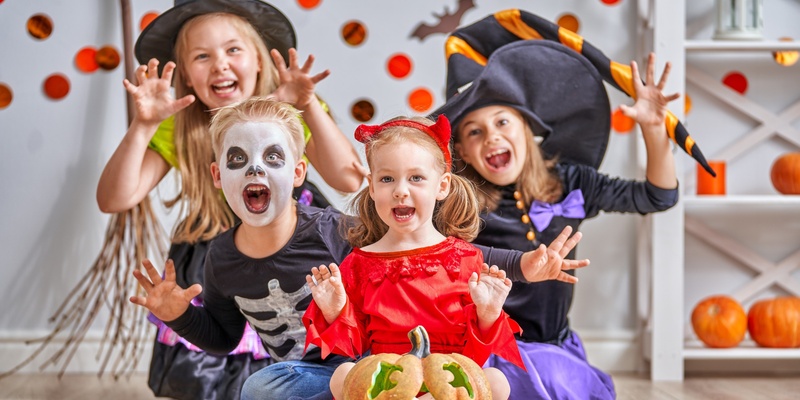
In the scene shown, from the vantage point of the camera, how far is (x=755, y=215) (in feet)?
10.3

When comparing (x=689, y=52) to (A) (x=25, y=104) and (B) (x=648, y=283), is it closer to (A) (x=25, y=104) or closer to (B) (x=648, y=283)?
(B) (x=648, y=283)

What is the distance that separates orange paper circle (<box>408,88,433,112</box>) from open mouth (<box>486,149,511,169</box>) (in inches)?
35.9

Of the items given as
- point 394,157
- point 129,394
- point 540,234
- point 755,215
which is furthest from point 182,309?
point 755,215

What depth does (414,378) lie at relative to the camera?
1.39m

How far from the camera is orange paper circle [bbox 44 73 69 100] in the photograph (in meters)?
3.12

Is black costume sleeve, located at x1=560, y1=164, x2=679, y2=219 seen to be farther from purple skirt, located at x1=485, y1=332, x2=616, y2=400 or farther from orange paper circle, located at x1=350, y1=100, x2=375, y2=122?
orange paper circle, located at x1=350, y1=100, x2=375, y2=122

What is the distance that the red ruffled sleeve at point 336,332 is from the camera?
1560 mm

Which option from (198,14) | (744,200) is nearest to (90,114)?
(198,14)

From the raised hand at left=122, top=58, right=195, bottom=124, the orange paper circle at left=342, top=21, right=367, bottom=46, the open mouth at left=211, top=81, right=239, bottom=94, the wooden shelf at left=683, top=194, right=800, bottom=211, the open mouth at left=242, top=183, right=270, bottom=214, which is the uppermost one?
the orange paper circle at left=342, top=21, right=367, bottom=46

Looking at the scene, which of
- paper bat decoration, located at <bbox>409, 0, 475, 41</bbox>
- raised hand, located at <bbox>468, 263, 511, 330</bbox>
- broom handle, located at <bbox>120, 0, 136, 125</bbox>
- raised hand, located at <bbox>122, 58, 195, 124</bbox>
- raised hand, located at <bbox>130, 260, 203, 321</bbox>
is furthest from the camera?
paper bat decoration, located at <bbox>409, 0, 475, 41</bbox>

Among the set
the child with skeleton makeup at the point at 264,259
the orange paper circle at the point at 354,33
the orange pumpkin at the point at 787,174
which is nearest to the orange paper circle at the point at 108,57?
the orange paper circle at the point at 354,33

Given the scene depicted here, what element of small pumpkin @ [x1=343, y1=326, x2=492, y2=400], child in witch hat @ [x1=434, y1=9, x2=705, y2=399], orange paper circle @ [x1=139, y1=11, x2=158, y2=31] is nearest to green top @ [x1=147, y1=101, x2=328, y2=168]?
child in witch hat @ [x1=434, y1=9, x2=705, y2=399]

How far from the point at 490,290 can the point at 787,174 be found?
1790 millimetres

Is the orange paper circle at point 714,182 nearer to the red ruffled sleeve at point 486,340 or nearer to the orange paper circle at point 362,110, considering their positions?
the orange paper circle at point 362,110
